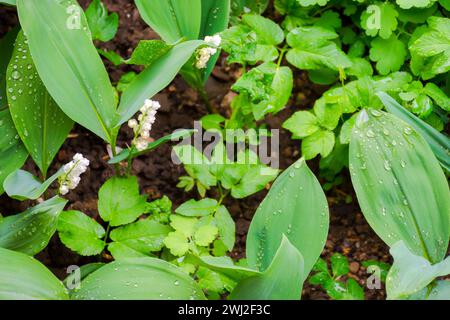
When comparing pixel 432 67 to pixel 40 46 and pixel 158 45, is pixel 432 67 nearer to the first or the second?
pixel 158 45

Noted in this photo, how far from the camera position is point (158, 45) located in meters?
1.43

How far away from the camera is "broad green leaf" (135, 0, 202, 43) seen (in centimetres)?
151

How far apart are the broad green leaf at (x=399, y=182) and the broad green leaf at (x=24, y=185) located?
647mm

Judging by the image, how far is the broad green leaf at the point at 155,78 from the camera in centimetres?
133

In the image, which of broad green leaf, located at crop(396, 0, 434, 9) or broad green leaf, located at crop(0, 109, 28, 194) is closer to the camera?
broad green leaf, located at crop(0, 109, 28, 194)

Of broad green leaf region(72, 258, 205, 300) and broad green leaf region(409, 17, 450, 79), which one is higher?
broad green leaf region(409, 17, 450, 79)

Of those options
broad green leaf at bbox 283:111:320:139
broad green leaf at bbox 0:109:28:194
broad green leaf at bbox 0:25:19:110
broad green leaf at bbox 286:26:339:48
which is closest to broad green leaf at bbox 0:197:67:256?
broad green leaf at bbox 0:109:28:194

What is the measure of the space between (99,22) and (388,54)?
31.5 inches

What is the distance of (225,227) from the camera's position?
1.52 metres

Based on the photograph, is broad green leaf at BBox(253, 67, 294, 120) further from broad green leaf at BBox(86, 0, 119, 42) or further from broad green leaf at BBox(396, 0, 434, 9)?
broad green leaf at BBox(86, 0, 119, 42)

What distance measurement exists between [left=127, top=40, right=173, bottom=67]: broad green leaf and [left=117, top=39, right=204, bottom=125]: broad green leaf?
0.07 feet

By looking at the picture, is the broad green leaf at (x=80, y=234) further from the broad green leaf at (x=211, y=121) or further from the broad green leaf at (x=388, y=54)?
the broad green leaf at (x=388, y=54)
